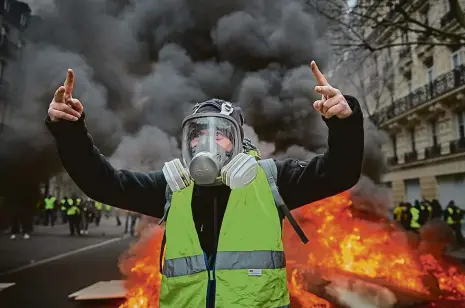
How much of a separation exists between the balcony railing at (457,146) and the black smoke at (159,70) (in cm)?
316

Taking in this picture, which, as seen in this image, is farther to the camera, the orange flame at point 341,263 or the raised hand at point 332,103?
the orange flame at point 341,263

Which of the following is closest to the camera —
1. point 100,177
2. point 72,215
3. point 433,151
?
point 100,177

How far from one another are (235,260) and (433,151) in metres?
11.3

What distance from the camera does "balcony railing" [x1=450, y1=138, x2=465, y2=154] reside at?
9.06m

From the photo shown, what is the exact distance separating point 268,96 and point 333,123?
18.6 ft

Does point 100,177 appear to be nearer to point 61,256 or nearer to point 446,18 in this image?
point 61,256

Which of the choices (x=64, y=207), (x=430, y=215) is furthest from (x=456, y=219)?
(x=64, y=207)

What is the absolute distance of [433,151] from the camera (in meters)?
11.1

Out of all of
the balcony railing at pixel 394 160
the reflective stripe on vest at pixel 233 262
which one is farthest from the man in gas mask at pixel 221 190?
the balcony railing at pixel 394 160

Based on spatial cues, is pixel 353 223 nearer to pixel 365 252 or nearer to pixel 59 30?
pixel 365 252

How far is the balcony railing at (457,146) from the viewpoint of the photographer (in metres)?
9.06

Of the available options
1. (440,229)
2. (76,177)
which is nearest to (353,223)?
(440,229)

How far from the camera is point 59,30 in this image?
22.7 feet

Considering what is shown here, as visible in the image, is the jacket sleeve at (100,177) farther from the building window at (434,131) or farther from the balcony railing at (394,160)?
the balcony railing at (394,160)
